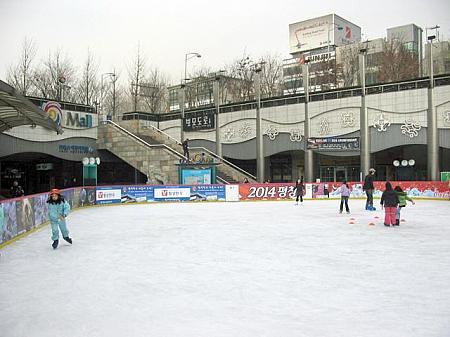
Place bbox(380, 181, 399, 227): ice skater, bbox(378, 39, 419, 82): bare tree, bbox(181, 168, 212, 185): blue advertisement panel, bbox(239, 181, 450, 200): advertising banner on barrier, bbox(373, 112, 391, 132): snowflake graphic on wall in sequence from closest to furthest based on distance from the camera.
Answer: bbox(380, 181, 399, 227): ice skater, bbox(239, 181, 450, 200): advertising banner on barrier, bbox(181, 168, 212, 185): blue advertisement panel, bbox(373, 112, 391, 132): snowflake graphic on wall, bbox(378, 39, 419, 82): bare tree

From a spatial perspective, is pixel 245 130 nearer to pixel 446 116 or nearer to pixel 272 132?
pixel 272 132

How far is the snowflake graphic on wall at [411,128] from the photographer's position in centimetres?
3062

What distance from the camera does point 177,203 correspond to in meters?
26.7

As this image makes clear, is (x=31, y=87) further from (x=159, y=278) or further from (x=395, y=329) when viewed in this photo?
(x=395, y=329)

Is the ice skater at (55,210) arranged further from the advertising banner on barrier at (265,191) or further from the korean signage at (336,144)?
the korean signage at (336,144)

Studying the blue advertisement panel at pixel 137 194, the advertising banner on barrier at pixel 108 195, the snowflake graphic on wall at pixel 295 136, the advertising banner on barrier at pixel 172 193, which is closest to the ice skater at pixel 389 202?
the advertising banner on barrier at pixel 172 193

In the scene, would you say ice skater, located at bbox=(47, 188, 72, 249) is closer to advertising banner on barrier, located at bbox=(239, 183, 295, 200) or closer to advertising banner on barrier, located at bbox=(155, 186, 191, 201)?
advertising banner on barrier, located at bbox=(155, 186, 191, 201)

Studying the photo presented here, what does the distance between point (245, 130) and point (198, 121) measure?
17.5 ft

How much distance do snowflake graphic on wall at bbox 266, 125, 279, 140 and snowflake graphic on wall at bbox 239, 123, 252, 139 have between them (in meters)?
1.91

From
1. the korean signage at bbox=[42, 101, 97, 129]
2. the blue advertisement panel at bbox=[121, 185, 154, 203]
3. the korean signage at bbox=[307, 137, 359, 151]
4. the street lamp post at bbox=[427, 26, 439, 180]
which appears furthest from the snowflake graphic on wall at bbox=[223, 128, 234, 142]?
the street lamp post at bbox=[427, 26, 439, 180]

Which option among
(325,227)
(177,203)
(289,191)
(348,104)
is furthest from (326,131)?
(325,227)

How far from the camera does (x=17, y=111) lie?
47.3ft

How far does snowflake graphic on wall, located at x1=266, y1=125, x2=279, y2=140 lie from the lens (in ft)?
122

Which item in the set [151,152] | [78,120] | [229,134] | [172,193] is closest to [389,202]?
[172,193]
